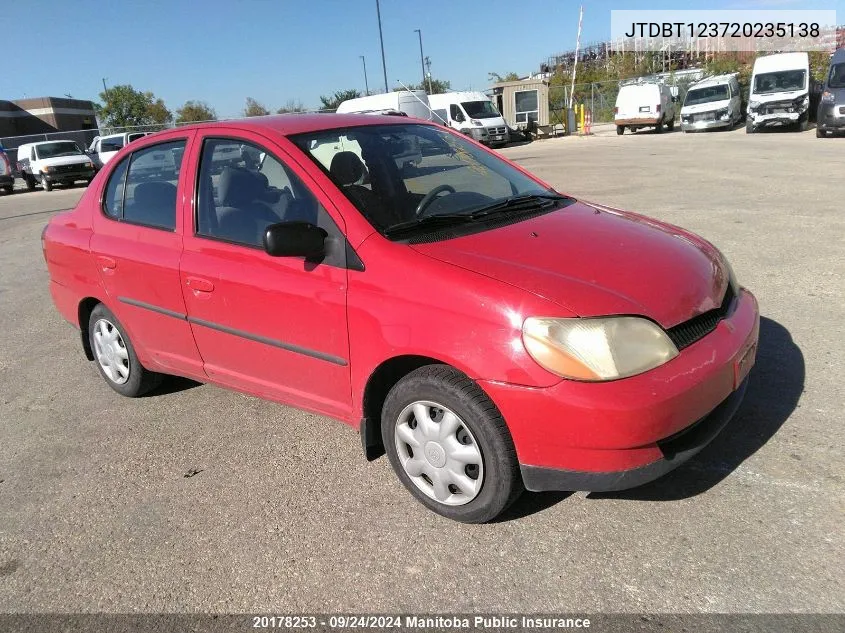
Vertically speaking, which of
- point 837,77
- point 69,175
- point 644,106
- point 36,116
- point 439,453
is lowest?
point 439,453

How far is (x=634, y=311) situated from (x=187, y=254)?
2.27 m

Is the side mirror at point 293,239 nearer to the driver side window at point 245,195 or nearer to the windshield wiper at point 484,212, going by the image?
the driver side window at point 245,195

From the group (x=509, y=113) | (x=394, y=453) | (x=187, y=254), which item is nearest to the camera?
(x=394, y=453)

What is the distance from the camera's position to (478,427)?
2510mm

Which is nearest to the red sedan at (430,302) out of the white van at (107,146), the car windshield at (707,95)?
the white van at (107,146)

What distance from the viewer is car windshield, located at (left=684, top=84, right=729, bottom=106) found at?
A: 87.3ft

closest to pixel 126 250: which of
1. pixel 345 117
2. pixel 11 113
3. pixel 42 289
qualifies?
pixel 345 117

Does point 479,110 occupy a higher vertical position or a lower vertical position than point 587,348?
higher

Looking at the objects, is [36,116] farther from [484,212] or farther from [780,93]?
[484,212]

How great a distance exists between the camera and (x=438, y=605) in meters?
2.34

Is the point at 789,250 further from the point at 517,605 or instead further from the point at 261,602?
the point at 261,602

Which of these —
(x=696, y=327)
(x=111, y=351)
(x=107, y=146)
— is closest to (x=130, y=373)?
(x=111, y=351)

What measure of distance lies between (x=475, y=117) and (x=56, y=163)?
53.5ft

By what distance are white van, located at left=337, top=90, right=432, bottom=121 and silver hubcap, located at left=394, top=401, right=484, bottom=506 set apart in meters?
23.1
